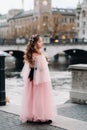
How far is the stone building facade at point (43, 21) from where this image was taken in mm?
88438

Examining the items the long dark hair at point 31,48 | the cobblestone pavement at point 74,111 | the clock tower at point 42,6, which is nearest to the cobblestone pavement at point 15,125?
the long dark hair at point 31,48

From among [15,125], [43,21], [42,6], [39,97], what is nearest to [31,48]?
[39,97]

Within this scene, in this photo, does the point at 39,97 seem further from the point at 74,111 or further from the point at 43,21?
the point at 43,21

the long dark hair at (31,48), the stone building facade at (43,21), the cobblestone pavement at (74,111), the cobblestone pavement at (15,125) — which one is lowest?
the stone building facade at (43,21)

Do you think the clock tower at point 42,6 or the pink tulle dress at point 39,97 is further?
the clock tower at point 42,6

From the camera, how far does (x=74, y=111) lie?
37.6ft

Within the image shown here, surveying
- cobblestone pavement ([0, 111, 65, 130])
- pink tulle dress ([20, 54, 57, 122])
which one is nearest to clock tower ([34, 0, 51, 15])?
cobblestone pavement ([0, 111, 65, 130])

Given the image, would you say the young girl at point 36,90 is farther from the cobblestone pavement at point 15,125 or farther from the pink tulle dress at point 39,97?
the cobblestone pavement at point 15,125

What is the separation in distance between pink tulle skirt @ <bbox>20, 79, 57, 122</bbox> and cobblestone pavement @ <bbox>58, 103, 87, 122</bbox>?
1734 millimetres

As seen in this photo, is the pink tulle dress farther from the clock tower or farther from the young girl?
the clock tower

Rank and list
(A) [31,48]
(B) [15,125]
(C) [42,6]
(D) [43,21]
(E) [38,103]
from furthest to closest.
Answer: (C) [42,6], (D) [43,21], (A) [31,48], (E) [38,103], (B) [15,125]

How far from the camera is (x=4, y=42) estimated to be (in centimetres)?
6381

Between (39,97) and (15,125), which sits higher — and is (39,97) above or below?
above

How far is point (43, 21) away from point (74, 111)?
8382 centimetres
